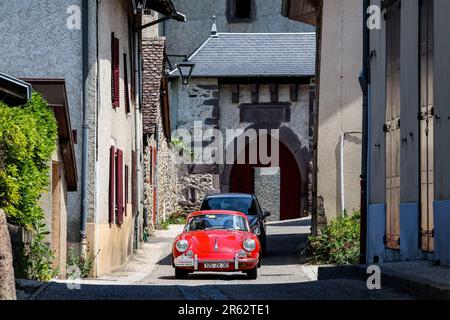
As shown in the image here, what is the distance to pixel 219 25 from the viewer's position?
42.1 m

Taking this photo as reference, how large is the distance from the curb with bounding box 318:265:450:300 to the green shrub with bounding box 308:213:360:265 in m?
5.93

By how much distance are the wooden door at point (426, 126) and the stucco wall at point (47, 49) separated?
21.7 ft

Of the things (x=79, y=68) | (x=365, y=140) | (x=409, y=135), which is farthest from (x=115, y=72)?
(x=409, y=135)

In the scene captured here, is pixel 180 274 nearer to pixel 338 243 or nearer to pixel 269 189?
pixel 338 243

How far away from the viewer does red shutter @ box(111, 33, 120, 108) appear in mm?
21156

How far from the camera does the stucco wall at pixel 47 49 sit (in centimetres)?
1881

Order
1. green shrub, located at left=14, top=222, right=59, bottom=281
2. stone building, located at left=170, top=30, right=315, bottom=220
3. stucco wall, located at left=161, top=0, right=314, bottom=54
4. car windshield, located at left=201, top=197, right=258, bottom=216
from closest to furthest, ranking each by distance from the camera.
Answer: green shrub, located at left=14, top=222, right=59, bottom=281
car windshield, located at left=201, top=197, right=258, bottom=216
stone building, located at left=170, top=30, right=315, bottom=220
stucco wall, located at left=161, top=0, right=314, bottom=54

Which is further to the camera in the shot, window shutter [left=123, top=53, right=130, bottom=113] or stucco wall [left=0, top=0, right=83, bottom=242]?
window shutter [left=123, top=53, right=130, bottom=113]

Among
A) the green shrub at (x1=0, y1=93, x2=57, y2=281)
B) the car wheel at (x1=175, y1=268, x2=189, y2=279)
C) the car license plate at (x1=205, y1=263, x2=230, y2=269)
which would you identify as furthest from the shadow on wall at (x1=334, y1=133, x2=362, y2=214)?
the green shrub at (x1=0, y1=93, x2=57, y2=281)

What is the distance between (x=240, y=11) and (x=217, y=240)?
24985 mm

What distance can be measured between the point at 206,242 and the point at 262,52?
20.5 metres

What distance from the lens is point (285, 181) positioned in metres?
38.8

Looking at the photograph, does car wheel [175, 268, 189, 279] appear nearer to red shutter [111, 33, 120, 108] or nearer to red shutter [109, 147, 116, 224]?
red shutter [109, 147, 116, 224]
